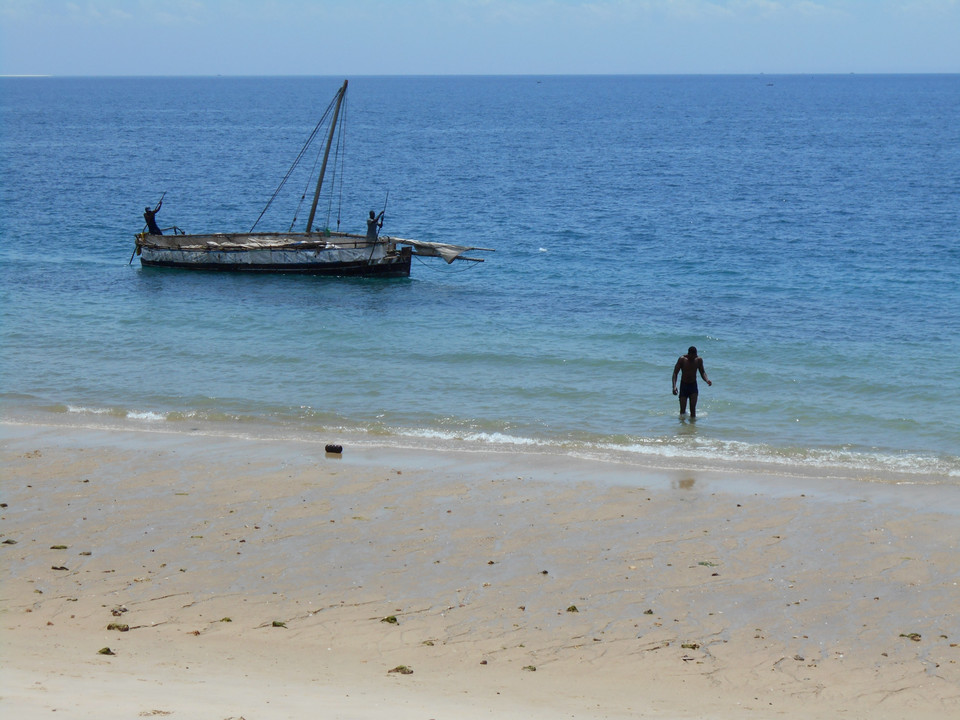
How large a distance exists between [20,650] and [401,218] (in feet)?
137

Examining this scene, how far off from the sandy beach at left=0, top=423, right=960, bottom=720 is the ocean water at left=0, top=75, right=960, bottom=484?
277 cm

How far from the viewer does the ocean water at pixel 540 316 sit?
19188 mm

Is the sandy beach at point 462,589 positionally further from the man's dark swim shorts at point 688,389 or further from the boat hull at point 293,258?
the boat hull at point 293,258

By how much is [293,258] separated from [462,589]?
24.0m

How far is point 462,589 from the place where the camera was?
11516 mm

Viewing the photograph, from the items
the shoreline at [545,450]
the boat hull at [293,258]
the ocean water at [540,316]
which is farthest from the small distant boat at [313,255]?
the shoreline at [545,450]

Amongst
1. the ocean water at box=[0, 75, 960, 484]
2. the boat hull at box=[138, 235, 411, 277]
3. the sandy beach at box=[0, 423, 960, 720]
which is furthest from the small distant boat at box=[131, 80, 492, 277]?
the sandy beach at box=[0, 423, 960, 720]

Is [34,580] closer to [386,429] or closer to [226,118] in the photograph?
[386,429]

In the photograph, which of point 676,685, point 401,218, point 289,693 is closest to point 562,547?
point 676,685

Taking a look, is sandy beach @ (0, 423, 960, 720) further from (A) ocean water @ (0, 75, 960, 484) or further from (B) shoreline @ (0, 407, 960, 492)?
(A) ocean water @ (0, 75, 960, 484)

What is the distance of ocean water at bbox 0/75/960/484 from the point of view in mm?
19188

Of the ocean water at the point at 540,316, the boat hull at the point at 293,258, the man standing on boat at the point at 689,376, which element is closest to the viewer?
the man standing on boat at the point at 689,376

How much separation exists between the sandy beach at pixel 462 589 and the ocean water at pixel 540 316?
9.10 feet

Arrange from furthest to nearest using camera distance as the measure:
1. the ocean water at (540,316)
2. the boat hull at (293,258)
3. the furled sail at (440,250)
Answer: the boat hull at (293,258) → the furled sail at (440,250) → the ocean water at (540,316)
